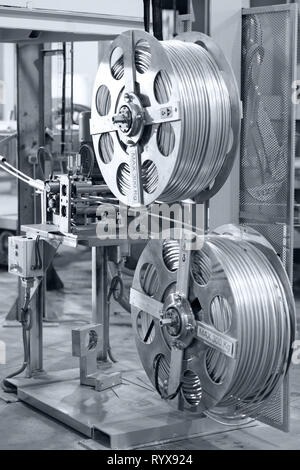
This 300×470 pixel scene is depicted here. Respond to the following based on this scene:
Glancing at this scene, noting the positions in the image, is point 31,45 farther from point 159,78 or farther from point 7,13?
point 159,78

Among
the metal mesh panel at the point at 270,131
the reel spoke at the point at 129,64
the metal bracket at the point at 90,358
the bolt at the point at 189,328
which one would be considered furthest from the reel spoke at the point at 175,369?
the reel spoke at the point at 129,64

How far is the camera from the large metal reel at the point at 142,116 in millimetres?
3740

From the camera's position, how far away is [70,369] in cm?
511

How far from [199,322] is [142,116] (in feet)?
3.13

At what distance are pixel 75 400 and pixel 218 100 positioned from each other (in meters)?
1.74

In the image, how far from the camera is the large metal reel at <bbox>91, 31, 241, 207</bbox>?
3740 millimetres

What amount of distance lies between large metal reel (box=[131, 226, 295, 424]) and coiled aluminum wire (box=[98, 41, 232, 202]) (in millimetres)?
303

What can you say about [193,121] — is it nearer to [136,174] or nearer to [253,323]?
[136,174]

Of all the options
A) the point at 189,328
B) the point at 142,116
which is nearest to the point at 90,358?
the point at 189,328

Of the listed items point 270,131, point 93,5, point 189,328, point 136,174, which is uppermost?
point 93,5

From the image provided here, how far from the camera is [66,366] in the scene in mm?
5418

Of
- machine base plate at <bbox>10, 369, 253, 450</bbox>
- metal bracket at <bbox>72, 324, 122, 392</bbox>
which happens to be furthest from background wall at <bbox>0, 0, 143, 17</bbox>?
machine base plate at <bbox>10, 369, 253, 450</bbox>

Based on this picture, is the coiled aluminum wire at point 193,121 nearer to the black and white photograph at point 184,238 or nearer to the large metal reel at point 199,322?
the black and white photograph at point 184,238
